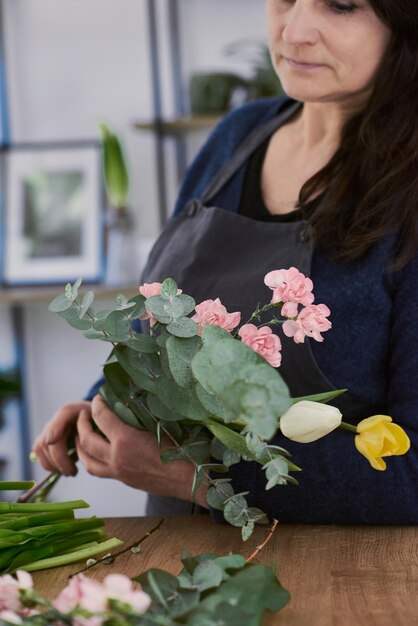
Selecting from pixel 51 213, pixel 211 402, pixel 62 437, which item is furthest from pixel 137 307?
pixel 51 213

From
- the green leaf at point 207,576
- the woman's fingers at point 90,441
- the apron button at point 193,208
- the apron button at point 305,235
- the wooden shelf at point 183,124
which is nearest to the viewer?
the green leaf at point 207,576

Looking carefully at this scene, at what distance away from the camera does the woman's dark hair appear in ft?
4.37

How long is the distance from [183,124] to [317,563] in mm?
2253

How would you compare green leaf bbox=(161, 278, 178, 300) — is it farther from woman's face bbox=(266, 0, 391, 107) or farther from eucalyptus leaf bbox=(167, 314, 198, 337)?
woman's face bbox=(266, 0, 391, 107)

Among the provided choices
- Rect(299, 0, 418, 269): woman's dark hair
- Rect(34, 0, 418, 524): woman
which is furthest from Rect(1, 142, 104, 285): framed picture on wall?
Rect(299, 0, 418, 269): woman's dark hair

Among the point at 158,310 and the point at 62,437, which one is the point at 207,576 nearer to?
the point at 158,310

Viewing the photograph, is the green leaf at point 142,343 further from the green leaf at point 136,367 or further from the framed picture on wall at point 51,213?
the framed picture on wall at point 51,213

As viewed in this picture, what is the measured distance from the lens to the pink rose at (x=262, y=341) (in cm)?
97

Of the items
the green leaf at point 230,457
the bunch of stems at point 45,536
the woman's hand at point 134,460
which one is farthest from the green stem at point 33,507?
the green leaf at point 230,457

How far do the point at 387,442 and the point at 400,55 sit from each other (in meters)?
0.61

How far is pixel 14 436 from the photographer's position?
355cm

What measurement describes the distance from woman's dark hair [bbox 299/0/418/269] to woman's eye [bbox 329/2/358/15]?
3cm

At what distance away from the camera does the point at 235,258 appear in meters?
1.49

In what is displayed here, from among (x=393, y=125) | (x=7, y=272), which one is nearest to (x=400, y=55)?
(x=393, y=125)
